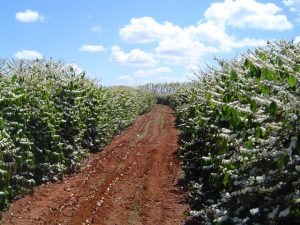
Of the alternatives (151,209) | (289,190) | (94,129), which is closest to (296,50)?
(289,190)

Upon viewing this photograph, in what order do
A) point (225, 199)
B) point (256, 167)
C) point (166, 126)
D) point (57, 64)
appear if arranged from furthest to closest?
point (166, 126) < point (57, 64) < point (225, 199) < point (256, 167)

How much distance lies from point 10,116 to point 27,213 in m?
2.70

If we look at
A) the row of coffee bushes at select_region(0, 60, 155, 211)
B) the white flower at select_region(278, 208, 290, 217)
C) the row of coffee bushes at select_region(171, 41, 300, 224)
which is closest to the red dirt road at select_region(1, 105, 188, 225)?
the row of coffee bushes at select_region(0, 60, 155, 211)

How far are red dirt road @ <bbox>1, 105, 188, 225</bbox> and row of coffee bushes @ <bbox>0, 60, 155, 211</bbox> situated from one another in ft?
1.98

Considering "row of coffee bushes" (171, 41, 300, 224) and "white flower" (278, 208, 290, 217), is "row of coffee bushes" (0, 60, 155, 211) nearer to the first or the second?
"row of coffee bushes" (171, 41, 300, 224)

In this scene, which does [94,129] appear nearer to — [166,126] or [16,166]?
[16,166]

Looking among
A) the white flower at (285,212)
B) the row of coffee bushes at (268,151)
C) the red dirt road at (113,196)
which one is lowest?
the red dirt road at (113,196)

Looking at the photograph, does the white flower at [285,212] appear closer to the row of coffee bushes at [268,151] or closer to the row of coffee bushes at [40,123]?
the row of coffee bushes at [268,151]

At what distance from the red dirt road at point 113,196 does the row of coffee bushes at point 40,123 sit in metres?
0.60

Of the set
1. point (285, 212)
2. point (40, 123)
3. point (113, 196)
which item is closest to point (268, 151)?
point (285, 212)

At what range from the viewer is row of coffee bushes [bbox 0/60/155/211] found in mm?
11609

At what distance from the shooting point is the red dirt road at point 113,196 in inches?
439

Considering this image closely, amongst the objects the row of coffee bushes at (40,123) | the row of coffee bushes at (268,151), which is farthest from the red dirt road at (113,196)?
the row of coffee bushes at (268,151)

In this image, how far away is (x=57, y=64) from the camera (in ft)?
57.8
